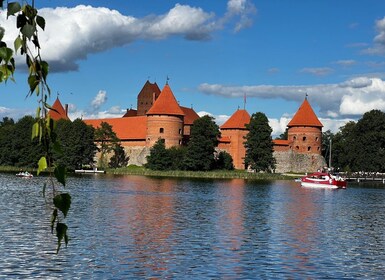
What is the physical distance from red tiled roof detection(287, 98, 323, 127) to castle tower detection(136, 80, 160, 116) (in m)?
23.0

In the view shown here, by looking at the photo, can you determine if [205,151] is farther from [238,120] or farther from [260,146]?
[238,120]

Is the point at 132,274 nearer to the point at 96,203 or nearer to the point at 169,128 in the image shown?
the point at 96,203

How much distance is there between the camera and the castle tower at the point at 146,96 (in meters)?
84.2

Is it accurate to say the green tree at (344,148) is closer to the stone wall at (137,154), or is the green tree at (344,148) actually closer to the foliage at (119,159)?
the stone wall at (137,154)

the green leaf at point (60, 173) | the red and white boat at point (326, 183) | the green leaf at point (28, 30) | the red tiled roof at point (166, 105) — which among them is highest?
the red tiled roof at point (166, 105)

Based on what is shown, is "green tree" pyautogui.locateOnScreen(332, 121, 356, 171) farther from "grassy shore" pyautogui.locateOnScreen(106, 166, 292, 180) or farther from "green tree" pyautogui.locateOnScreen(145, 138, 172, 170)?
"green tree" pyautogui.locateOnScreen(145, 138, 172, 170)

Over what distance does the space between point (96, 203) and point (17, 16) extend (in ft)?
73.8

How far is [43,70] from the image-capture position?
184cm

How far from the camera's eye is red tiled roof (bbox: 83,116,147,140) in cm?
7044

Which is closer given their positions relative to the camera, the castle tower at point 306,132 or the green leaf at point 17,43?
the green leaf at point 17,43

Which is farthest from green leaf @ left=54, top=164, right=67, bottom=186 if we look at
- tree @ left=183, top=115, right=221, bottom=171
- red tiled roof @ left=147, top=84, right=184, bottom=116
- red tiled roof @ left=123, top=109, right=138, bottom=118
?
red tiled roof @ left=123, top=109, right=138, bottom=118

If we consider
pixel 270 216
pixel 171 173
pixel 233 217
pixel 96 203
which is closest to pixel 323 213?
pixel 270 216

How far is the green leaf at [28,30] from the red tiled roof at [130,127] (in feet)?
220

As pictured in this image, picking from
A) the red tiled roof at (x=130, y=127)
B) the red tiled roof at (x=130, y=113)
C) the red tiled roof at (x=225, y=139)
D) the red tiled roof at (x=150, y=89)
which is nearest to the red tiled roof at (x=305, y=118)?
the red tiled roof at (x=225, y=139)
